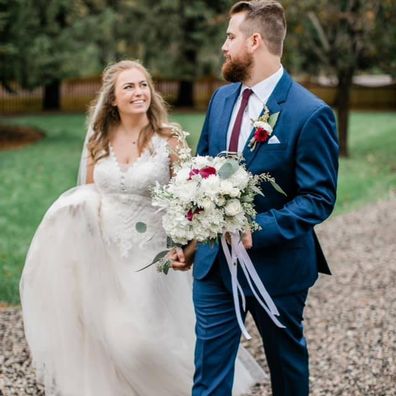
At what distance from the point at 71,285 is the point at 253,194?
1.94 m

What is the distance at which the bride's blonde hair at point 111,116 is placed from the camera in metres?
5.12

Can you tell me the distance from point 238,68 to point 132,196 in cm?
165

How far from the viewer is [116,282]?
4.91 metres

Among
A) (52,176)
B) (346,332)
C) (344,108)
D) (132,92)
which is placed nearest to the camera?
(132,92)

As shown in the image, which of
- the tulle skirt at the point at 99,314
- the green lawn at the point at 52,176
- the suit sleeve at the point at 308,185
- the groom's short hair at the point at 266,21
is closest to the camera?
the suit sleeve at the point at 308,185

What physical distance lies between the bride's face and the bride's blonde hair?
0.14 feet

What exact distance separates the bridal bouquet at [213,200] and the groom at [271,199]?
115mm

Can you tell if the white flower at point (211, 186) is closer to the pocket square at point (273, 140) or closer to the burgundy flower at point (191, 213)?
the burgundy flower at point (191, 213)

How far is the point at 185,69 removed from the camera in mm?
31406

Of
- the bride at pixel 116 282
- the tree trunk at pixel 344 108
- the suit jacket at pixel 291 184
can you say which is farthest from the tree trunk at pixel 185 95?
the suit jacket at pixel 291 184

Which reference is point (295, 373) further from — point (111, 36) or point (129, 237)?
point (111, 36)

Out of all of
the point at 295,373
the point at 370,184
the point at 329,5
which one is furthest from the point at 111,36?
the point at 295,373

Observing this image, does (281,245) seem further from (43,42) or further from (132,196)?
(43,42)

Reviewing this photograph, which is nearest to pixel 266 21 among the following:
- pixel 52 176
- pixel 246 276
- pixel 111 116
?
pixel 246 276
